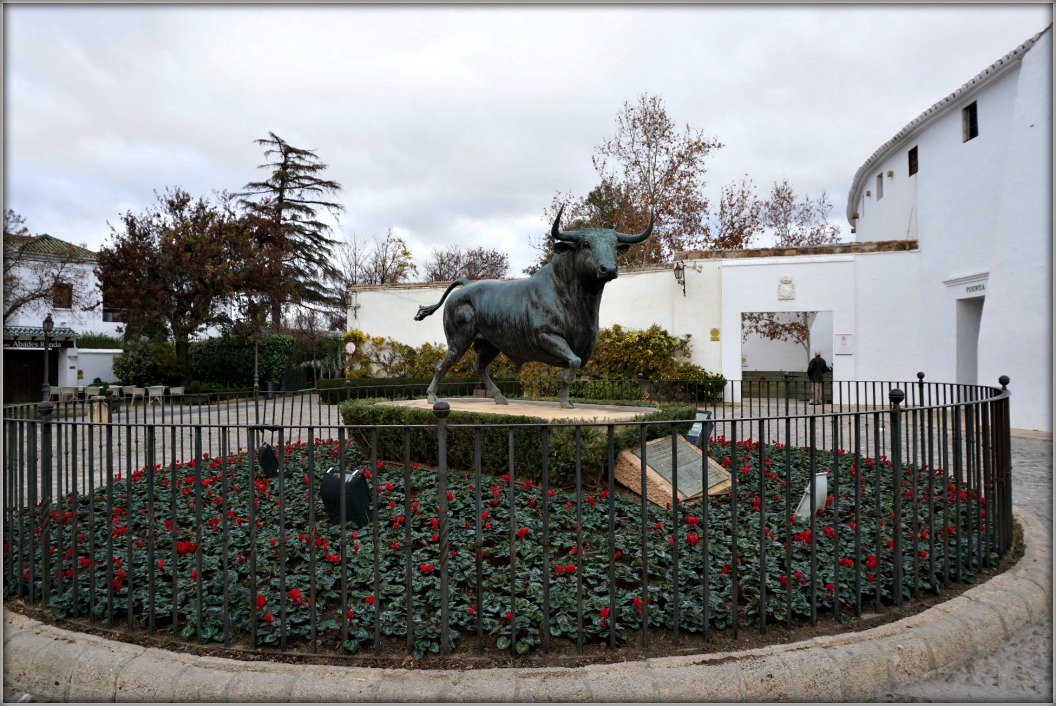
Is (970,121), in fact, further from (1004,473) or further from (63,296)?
(63,296)

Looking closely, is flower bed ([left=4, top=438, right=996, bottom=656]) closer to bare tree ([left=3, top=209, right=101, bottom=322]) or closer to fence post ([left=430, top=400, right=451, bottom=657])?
fence post ([left=430, top=400, right=451, bottom=657])

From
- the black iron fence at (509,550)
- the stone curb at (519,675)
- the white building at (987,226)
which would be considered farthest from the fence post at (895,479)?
the white building at (987,226)

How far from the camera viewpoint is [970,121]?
12812 mm

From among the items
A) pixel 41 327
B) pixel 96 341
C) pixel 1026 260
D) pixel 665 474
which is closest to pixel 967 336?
pixel 1026 260

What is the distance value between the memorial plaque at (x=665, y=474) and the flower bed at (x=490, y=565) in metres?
0.17

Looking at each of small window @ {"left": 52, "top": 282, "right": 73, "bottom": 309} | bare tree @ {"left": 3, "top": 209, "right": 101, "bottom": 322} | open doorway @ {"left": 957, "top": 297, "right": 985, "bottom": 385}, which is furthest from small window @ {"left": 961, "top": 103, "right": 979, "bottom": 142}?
small window @ {"left": 52, "top": 282, "right": 73, "bottom": 309}

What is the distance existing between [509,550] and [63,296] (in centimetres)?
2933

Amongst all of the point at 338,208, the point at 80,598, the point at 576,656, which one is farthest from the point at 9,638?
the point at 338,208

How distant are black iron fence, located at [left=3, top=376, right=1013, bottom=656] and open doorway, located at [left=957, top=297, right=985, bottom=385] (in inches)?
387

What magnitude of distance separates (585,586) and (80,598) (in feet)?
9.38

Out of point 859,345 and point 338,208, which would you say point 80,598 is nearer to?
point 859,345

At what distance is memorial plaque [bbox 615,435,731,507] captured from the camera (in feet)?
15.7

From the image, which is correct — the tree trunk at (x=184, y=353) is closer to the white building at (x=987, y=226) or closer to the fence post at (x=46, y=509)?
the fence post at (x=46, y=509)

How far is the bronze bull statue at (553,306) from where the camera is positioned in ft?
16.9
